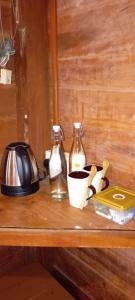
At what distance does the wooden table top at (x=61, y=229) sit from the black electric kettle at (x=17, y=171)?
0.10 metres

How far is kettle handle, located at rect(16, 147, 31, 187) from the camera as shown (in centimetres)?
111

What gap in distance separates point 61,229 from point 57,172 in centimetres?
32

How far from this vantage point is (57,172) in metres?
1.19

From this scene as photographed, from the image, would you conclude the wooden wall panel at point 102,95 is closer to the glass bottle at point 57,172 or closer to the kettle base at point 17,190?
the glass bottle at point 57,172

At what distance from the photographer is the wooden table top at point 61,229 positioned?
881 mm

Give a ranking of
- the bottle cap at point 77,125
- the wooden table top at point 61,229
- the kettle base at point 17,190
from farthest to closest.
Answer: the bottle cap at point 77,125 < the kettle base at point 17,190 < the wooden table top at point 61,229

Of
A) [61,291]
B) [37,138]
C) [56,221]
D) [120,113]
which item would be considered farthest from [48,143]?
[61,291]

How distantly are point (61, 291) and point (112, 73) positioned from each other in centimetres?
101

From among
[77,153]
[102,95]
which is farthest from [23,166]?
[102,95]

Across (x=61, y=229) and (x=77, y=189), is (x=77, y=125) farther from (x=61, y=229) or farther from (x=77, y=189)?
(x=61, y=229)

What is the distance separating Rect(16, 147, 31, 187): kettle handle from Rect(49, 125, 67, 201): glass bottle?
0.11 metres

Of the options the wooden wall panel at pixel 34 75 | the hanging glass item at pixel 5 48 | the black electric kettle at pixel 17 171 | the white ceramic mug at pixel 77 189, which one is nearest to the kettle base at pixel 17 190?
the black electric kettle at pixel 17 171

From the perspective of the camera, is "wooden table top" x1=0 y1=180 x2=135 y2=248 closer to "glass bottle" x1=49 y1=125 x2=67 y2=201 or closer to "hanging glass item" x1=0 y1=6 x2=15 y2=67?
"glass bottle" x1=49 y1=125 x2=67 y2=201

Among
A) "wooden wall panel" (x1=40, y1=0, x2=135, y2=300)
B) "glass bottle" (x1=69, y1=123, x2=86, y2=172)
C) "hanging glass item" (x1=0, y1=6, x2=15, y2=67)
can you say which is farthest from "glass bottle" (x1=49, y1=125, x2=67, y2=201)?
"hanging glass item" (x1=0, y1=6, x2=15, y2=67)
